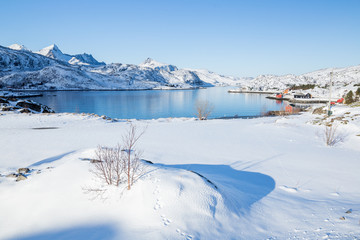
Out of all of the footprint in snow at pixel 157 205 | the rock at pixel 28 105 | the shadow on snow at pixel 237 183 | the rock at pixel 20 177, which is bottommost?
the shadow on snow at pixel 237 183

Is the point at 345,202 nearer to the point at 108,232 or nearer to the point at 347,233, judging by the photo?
the point at 347,233

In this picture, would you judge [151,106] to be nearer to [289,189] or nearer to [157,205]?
[289,189]

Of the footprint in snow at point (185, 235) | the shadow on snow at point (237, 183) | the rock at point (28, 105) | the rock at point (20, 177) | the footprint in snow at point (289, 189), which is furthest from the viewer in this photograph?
the rock at point (28, 105)

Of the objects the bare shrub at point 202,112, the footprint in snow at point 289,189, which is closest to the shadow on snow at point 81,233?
the footprint in snow at point 289,189

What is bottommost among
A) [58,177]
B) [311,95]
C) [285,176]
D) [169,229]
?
[285,176]

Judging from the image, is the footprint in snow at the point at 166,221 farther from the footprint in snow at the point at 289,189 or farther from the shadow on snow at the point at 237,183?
the footprint in snow at the point at 289,189

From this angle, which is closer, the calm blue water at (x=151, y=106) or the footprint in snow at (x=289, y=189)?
the footprint in snow at (x=289, y=189)

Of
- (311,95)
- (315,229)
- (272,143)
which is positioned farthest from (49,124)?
(311,95)

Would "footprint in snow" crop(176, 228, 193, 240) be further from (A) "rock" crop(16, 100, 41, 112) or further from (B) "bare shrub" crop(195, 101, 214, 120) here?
(A) "rock" crop(16, 100, 41, 112)

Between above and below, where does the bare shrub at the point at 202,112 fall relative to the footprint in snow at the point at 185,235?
above

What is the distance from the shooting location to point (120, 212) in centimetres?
411

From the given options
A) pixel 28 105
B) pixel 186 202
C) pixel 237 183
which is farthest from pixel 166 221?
pixel 28 105

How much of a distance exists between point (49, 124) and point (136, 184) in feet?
56.2

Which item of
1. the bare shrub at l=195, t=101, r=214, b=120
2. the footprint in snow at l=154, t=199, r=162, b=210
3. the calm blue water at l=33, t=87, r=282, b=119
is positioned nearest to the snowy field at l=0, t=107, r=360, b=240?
the footprint in snow at l=154, t=199, r=162, b=210
